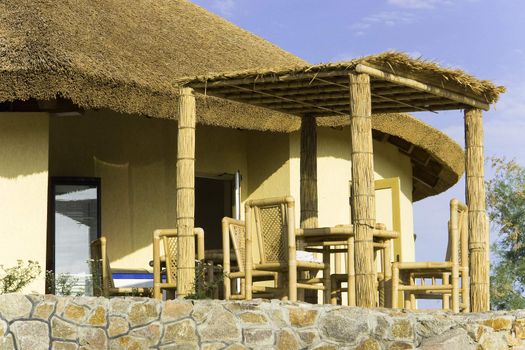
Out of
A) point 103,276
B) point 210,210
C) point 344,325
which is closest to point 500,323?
point 344,325

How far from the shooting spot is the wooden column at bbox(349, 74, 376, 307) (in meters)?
7.40

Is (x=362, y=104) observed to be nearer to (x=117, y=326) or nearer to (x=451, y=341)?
(x=451, y=341)

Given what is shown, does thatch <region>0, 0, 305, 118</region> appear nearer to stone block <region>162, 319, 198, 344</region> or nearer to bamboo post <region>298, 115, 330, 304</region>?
bamboo post <region>298, 115, 330, 304</region>

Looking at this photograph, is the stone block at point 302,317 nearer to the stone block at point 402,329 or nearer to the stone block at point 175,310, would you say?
the stone block at point 402,329

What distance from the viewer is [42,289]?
9.73m

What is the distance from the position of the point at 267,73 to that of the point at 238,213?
4.31 metres

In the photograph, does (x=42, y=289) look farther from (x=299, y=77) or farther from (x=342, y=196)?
(x=342, y=196)

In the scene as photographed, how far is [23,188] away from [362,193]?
153 inches

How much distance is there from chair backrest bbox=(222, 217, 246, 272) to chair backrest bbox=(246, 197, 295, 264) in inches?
9.7

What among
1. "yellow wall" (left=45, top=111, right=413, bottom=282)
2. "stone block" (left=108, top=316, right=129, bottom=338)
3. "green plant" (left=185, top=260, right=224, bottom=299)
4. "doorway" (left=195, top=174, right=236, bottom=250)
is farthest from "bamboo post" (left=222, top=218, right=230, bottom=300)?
"doorway" (left=195, top=174, right=236, bottom=250)

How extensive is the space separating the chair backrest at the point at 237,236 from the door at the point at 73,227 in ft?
9.47

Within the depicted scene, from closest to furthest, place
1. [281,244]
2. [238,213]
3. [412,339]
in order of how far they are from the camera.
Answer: [412,339] < [281,244] < [238,213]

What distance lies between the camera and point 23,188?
9.77 meters

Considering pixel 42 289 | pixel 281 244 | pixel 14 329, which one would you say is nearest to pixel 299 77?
pixel 281 244
